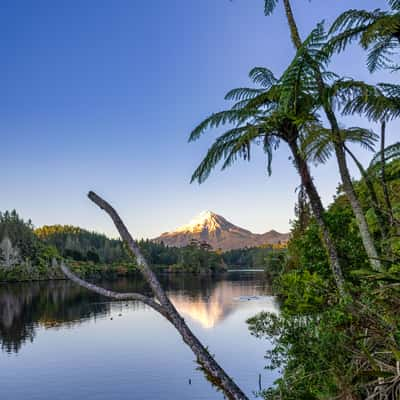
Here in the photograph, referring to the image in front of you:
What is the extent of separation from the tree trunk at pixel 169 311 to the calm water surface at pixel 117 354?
1143 cm

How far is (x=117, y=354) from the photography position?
62.5 feet

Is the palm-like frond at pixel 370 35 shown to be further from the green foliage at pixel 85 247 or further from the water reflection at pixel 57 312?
the green foliage at pixel 85 247

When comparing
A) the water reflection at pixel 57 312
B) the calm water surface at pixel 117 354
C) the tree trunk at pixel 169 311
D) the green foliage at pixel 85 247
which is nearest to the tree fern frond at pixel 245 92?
the tree trunk at pixel 169 311

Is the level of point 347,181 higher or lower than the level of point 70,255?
lower

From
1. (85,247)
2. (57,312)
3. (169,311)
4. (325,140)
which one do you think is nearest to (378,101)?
(325,140)

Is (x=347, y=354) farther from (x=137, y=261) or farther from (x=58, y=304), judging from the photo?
(x=58, y=304)

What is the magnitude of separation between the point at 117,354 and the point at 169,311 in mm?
18634

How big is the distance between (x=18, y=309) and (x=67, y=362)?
59.8ft

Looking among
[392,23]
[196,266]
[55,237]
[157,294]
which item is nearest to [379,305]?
[157,294]

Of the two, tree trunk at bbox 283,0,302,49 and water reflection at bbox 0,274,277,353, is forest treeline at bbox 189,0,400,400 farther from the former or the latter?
water reflection at bbox 0,274,277,353

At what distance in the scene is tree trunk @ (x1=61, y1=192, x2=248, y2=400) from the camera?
6.44 feet

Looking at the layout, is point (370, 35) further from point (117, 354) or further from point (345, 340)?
point (117, 354)

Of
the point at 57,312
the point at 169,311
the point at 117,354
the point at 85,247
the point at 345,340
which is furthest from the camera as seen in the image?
the point at 85,247

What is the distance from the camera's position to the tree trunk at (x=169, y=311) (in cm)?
196
